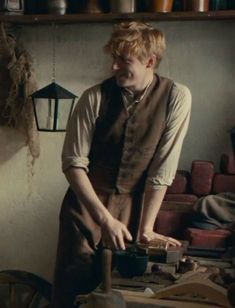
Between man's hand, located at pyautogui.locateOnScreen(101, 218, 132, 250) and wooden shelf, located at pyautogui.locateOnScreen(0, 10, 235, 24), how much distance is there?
0.94 m

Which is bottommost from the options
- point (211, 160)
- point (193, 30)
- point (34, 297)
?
point (34, 297)

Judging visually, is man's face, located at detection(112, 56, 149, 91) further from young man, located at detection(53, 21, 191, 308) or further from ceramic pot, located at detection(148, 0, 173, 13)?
ceramic pot, located at detection(148, 0, 173, 13)

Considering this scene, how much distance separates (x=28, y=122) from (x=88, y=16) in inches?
23.0

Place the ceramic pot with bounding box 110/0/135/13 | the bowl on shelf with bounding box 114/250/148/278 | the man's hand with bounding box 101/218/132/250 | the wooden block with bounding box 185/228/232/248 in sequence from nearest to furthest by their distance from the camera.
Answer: the bowl on shelf with bounding box 114/250/148/278, the man's hand with bounding box 101/218/132/250, the wooden block with bounding box 185/228/232/248, the ceramic pot with bounding box 110/0/135/13

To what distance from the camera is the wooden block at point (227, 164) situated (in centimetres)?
295

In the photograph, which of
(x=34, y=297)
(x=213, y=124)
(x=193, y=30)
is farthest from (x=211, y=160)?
(x=34, y=297)

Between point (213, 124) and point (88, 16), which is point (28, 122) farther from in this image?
point (213, 124)

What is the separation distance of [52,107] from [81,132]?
0.61m

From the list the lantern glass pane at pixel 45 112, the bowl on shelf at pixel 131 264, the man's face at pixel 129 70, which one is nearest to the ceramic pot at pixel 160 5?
the man's face at pixel 129 70

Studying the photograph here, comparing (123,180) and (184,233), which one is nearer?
(123,180)

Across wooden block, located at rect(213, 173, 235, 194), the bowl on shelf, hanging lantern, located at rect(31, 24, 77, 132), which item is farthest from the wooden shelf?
the bowl on shelf

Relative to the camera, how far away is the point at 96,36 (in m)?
3.16

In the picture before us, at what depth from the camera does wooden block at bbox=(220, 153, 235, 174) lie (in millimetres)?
2949

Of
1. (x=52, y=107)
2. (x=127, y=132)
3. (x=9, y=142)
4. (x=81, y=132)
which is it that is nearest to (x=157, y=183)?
(x=127, y=132)
